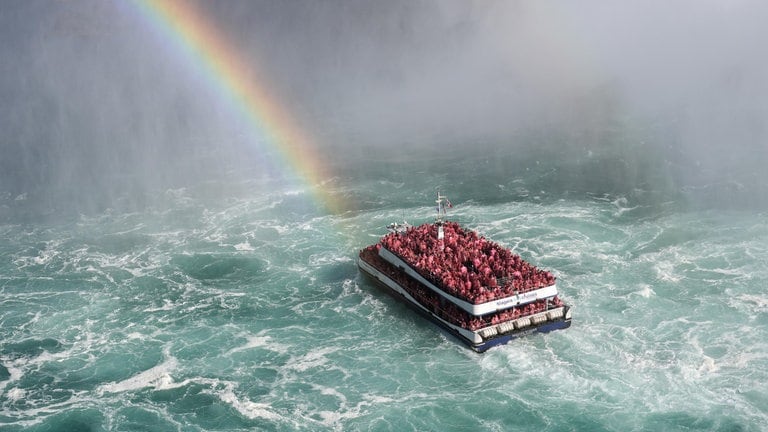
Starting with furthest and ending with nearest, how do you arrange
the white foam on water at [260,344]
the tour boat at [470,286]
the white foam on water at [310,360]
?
1. the white foam on water at [260,344]
2. the tour boat at [470,286]
3. the white foam on water at [310,360]

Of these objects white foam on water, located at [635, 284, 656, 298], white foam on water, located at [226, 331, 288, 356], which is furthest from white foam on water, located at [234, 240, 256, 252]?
white foam on water, located at [635, 284, 656, 298]

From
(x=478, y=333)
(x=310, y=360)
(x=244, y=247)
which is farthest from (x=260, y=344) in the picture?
(x=244, y=247)

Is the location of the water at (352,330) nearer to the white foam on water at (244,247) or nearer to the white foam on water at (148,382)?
the white foam on water at (148,382)

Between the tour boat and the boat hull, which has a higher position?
the tour boat

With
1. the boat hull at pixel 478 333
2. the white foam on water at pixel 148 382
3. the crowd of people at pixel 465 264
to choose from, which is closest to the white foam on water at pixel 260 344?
the white foam on water at pixel 148 382

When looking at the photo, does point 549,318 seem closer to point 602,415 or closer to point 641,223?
point 602,415

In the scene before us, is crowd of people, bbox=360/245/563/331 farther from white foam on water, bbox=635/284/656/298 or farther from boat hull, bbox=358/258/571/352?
white foam on water, bbox=635/284/656/298

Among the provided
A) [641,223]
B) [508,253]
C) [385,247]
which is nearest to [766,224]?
[641,223]

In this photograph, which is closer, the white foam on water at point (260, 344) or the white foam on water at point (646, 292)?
the white foam on water at point (260, 344)
